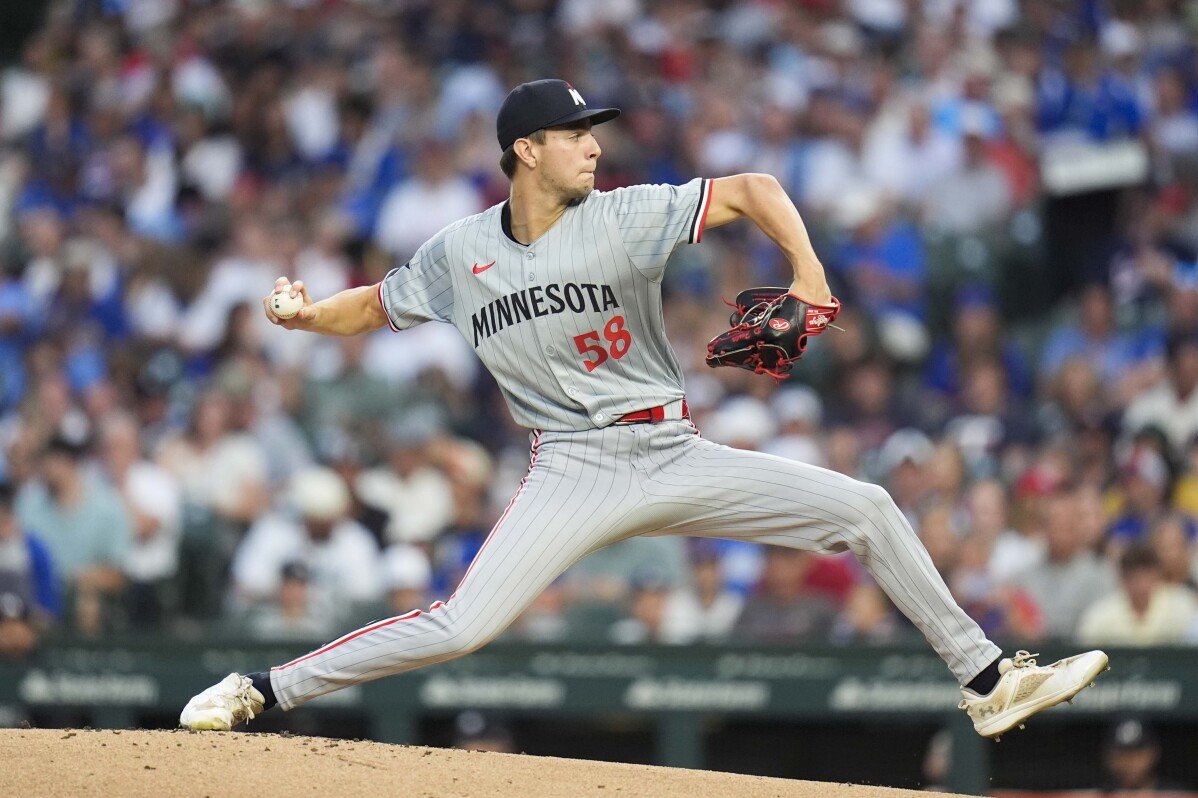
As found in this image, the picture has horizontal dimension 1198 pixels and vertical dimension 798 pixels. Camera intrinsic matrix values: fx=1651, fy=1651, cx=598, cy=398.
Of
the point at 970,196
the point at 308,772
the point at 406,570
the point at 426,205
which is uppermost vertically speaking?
the point at 426,205

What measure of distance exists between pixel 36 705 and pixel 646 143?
5.16 metres

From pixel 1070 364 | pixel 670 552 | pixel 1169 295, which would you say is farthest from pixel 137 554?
pixel 1169 295

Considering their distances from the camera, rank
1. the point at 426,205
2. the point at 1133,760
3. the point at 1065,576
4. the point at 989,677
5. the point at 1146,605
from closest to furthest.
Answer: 1. the point at 989,677
2. the point at 1133,760
3. the point at 1146,605
4. the point at 1065,576
5. the point at 426,205

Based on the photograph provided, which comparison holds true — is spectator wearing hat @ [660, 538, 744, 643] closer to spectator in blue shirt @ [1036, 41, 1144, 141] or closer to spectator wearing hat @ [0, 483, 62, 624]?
spectator wearing hat @ [0, 483, 62, 624]

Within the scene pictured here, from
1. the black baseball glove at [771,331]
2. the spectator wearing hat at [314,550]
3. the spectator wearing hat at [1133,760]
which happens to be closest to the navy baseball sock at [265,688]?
the black baseball glove at [771,331]

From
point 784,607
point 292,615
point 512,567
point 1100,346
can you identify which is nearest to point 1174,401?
point 1100,346

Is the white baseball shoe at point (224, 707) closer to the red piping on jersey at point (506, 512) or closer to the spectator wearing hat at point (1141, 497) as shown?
the red piping on jersey at point (506, 512)

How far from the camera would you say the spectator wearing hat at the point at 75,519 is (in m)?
8.05

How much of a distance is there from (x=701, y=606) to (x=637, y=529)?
9.95 ft

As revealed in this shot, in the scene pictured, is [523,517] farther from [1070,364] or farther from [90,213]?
[90,213]

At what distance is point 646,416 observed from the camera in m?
4.32

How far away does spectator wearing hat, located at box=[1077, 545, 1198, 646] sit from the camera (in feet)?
22.1

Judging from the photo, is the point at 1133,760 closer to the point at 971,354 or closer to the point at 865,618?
the point at 865,618

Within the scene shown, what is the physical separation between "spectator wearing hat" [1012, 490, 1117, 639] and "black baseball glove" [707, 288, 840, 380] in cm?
322
